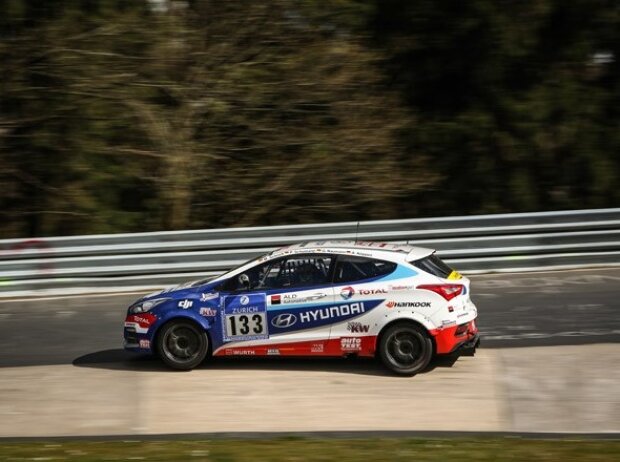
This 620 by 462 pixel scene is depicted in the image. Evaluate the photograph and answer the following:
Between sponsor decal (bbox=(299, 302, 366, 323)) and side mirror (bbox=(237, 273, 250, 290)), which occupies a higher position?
side mirror (bbox=(237, 273, 250, 290))

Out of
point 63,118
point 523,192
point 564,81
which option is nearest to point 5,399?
point 63,118

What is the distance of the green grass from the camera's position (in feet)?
26.2

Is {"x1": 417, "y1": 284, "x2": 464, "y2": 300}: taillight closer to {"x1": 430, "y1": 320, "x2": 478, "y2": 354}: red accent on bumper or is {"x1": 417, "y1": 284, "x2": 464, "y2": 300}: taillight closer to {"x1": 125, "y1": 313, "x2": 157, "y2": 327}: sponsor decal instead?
{"x1": 430, "y1": 320, "x2": 478, "y2": 354}: red accent on bumper

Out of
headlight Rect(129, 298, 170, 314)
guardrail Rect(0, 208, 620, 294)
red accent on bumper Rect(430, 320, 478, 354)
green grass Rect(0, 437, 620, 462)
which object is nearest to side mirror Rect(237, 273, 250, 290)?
headlight Rect(129, 298, 170, 314)

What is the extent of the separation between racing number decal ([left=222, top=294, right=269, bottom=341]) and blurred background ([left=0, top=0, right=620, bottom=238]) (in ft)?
26.3

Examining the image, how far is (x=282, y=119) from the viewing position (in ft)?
62.4

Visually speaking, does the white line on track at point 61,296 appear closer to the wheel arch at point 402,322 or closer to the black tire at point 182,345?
the black tire at point 182,345

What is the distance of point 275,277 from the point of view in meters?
11.1

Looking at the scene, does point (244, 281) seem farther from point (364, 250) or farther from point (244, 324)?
point (364, 250)

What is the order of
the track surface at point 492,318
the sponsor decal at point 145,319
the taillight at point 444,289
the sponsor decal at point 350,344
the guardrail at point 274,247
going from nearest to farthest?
the taillight at point 444,289 < the sponsor decal at point 350,344 < the sponsor decal at point 145,319 < the track surface at point 492,318 < the guardrail at point 274,247

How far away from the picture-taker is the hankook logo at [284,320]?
10945mm

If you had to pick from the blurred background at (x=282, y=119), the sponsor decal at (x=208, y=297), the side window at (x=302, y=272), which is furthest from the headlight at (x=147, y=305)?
the blurred background at (x=282, y=119)

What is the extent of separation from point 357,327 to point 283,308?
86cm

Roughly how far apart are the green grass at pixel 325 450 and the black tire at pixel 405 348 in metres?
2.12
